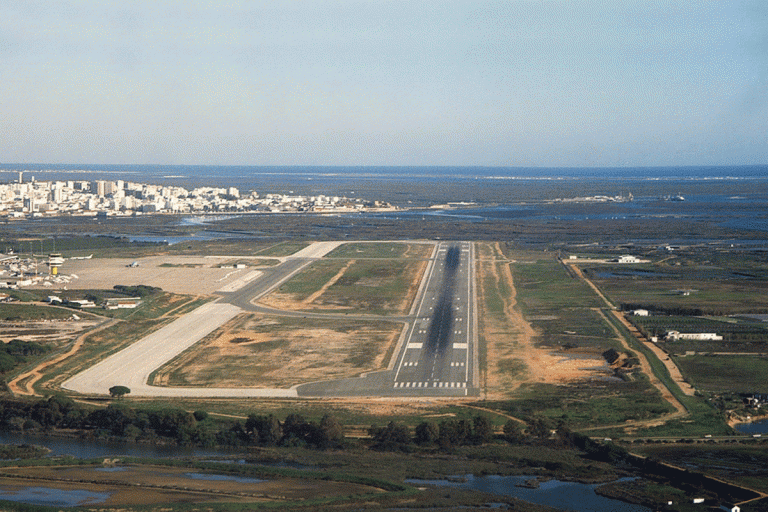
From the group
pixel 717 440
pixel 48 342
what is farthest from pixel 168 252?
pixel 717 440

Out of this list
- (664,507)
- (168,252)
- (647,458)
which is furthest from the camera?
(168,252)

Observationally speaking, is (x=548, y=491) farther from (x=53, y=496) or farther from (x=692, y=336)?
(x=692, y=336)

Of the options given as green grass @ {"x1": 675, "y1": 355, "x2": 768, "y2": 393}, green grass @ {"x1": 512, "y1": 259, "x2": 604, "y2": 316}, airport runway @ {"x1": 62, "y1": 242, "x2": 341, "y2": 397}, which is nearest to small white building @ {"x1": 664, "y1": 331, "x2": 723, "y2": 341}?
green grass @ {"x1": 675, "y1": 355, "x2": 768, "y2": 393}

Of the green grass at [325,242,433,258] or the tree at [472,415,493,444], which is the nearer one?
the tree at [472,415,493,444]

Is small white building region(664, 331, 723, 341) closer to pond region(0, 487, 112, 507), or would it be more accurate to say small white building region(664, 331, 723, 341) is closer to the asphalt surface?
the asphalt surface

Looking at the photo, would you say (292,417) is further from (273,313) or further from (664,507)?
(273,313)

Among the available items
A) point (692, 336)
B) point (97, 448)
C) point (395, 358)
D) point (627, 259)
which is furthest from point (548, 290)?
point (97, 448)

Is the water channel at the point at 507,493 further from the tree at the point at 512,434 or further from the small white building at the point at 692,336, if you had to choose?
the small white building at the point at 692,336
